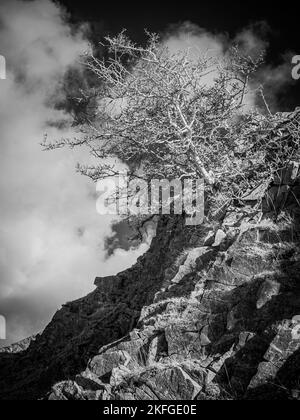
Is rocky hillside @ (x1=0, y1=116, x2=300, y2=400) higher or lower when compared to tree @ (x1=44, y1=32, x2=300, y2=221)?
lower

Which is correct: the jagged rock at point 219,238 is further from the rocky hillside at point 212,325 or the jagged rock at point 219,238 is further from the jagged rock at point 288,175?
the jagged rock at point 288,175

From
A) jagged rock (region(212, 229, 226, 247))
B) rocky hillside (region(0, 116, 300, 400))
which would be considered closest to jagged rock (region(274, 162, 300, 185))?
rocky hillside (region(0, 116, 300, 400))

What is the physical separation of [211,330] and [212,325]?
138 mm

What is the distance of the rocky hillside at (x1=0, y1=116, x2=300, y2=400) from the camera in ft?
22.2

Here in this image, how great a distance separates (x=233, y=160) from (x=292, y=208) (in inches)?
181

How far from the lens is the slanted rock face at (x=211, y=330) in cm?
672

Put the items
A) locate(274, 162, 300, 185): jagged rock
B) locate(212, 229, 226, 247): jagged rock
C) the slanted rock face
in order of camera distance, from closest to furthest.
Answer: the slanted rock face, locate(212, 229, 226, 247): jagged rock, locate(274, 162, 300, 185): jagged rock

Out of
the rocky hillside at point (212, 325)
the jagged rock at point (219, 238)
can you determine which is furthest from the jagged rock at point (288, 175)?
the jagged rock at point (219, 238)

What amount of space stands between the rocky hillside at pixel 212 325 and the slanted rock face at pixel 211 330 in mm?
23

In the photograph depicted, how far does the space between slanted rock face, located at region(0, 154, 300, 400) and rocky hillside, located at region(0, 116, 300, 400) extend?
0.07ft

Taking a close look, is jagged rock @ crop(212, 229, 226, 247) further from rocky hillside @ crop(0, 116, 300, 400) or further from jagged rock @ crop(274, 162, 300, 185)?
jagged rock @ crop(274, 162, 300, 185)

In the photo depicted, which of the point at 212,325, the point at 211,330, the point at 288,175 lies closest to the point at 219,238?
the point at 288,175

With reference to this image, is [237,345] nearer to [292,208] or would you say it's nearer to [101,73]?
[292,208]

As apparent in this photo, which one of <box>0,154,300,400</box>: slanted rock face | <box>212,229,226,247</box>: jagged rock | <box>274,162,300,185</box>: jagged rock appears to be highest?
<box>274,162,300,185</box>: jagged rock
